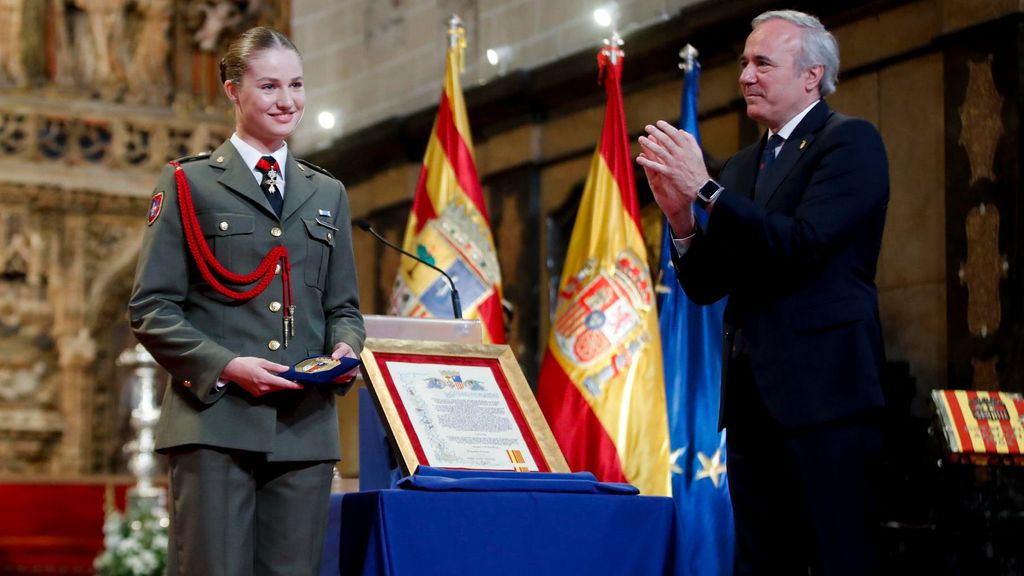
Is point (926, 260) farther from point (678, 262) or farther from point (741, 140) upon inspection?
point (678, 262)

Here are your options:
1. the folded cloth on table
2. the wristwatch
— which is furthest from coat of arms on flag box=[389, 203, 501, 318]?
the wristwatch

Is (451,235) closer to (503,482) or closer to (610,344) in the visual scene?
(610,344)

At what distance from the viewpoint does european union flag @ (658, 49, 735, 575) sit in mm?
4504

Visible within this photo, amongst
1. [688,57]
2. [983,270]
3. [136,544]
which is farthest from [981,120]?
[136,544]

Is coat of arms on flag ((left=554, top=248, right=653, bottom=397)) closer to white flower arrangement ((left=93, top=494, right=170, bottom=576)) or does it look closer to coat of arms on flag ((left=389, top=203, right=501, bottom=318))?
coat of arms on flag ((left=389, top=203, right=501, bottom=318))

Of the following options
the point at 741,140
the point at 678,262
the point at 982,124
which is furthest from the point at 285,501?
the point at 741,140

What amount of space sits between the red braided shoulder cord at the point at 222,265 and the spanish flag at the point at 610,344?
225 cm

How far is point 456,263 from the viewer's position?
531 centimetres

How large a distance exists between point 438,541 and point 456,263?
2695 millimetres

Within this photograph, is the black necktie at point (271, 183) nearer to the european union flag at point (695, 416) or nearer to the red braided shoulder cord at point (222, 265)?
the red braided shoulder cord at point (222, 265)

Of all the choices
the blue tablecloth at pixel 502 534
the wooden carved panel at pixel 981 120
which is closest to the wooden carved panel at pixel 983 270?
the wooden carved panel at pixel 981 120

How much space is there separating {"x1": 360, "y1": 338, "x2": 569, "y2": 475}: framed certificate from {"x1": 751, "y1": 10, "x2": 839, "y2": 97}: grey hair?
38.3 inches

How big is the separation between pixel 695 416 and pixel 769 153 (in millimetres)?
2209

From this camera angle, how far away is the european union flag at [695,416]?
4.50 m
